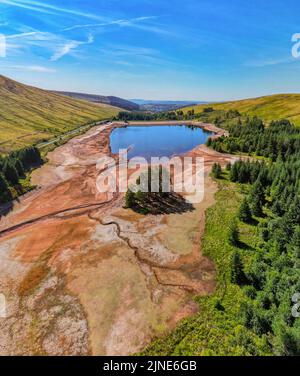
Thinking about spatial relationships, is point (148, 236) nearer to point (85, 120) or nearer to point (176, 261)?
point (176, 261)

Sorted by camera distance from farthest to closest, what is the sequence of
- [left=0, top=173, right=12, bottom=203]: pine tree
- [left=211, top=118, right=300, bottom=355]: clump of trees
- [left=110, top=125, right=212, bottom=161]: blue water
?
[left=110, top=125, right=212, bottom=161]: blue water → [left=0, top=173, right=12, bottom=203]: pine tree → [left=211, top=118, right=300, bottom=355]: clump of trees

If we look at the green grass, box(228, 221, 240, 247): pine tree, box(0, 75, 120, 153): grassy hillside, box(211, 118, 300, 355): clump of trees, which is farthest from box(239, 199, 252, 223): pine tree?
box(0, 75, 120, 153): grassy hillside

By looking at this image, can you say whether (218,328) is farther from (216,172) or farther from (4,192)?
(4,192)

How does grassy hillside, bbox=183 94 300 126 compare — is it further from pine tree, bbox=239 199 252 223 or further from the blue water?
pine tree, bbox=239 199 252 223

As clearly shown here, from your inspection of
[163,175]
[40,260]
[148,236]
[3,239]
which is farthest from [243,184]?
[3,239]

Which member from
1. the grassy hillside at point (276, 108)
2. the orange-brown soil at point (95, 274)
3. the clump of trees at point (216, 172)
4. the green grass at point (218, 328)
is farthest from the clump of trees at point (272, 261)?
the grassy hillside at point (276, 108)
